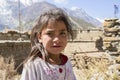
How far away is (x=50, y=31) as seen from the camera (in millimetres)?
2949

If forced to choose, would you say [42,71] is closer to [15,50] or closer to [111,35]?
[111,35]

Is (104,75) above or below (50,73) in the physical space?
below

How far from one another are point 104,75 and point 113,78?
27 cm

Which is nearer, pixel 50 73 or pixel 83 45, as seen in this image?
pixel 50 73

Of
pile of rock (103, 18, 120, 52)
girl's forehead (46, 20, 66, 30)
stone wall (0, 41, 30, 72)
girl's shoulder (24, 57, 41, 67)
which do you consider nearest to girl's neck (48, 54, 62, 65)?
girl's shoulder (24, 57, 41, 67)

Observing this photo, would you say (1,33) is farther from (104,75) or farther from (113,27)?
(104,75)

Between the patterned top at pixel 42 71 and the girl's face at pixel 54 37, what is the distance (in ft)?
0.43

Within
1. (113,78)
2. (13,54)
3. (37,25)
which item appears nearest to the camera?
(37,25)

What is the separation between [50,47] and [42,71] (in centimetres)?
22

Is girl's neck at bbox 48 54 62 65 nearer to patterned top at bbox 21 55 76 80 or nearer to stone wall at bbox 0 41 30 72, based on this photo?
patterned top at bbox 21 55 76 80

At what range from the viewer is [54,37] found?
116 inches

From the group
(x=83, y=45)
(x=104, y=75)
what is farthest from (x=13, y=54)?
(x=83, y=45)

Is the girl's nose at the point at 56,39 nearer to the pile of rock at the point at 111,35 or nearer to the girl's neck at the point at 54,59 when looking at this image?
the girl's neck at the point at 54,59

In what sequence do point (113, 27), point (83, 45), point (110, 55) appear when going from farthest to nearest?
point (83, 45)
point (113, 27)
point (110, 55)
